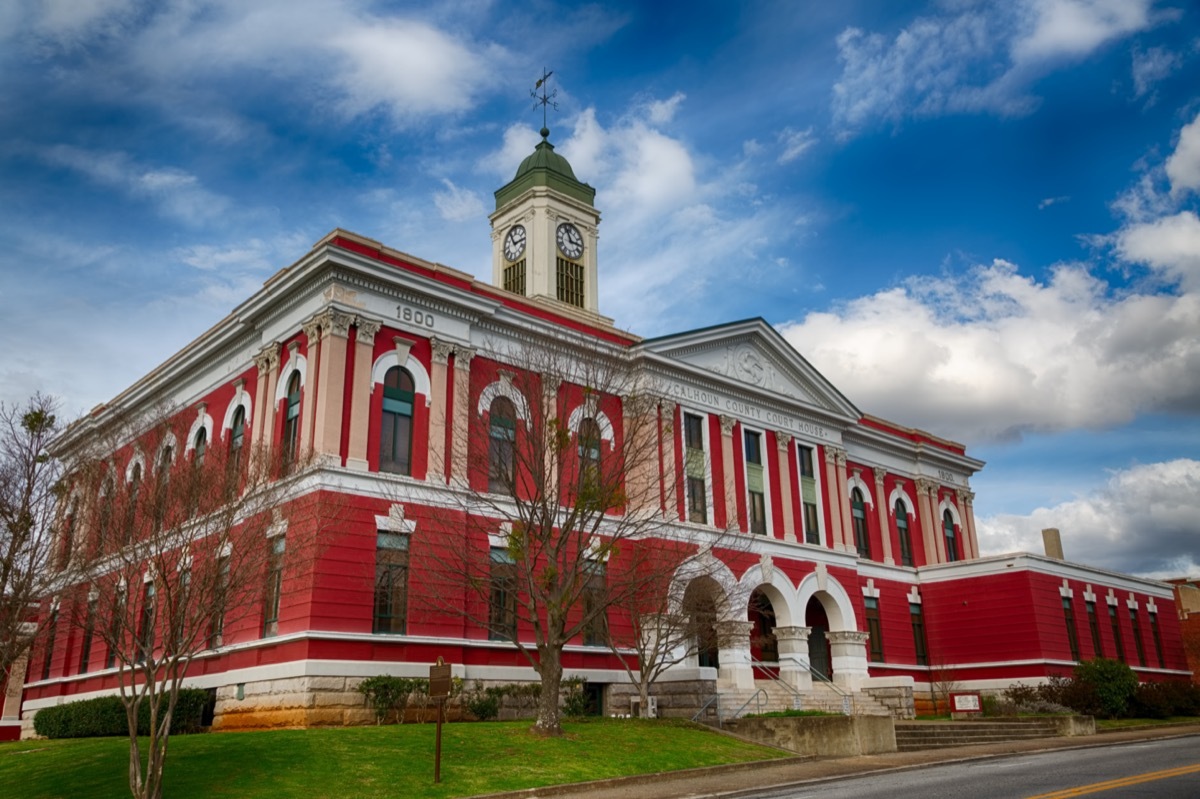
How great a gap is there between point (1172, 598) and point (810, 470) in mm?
24970

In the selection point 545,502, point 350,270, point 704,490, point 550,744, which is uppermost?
point 350,270

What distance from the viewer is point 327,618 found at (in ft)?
83.6

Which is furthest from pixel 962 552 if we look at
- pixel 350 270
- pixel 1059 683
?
pixel 350 270

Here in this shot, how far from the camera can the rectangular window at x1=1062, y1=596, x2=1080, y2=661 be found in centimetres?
4339

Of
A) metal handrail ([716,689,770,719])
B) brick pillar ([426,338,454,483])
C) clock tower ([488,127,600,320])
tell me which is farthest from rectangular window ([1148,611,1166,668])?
brick pillar ([426,338,454,483])

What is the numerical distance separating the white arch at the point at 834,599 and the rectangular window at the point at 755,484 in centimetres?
281

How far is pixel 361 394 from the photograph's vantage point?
92.6 feet

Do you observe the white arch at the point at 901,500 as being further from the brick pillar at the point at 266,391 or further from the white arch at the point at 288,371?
the brick pillar at the point at 266,391

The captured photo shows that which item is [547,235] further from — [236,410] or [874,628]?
[874,628]

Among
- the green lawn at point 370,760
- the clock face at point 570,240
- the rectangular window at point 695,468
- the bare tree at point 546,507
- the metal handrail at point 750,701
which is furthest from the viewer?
the clock face at point 570,240

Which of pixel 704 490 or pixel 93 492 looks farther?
pixel 704 490

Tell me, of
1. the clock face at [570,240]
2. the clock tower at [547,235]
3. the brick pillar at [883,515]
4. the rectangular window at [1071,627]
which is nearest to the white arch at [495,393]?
the clock tower at [547,235]

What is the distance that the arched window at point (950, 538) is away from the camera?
50.6 metres

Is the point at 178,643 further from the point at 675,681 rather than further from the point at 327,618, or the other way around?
the point at 675,681
